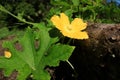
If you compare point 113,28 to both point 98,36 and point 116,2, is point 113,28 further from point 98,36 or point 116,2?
point 116,2

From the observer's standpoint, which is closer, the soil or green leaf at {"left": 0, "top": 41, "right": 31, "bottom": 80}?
green leaf at {"left": 0, "top": 41, "right": 31, "bottom": 80}

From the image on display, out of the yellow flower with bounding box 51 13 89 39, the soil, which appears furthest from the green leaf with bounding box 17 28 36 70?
the soil

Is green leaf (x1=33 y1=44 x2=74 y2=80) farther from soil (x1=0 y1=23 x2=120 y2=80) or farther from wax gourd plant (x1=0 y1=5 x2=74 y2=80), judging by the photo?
soil (x1=0 y1=23 x2=120 y2=80)

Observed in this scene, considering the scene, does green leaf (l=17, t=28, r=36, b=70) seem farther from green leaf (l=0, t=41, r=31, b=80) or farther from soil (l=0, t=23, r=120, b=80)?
soil (l=0, t=23, r=120, b=80)

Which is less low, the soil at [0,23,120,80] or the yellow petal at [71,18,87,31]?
the yellow petal at [71,18,87,31]

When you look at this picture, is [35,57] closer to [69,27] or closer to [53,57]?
[53,57]

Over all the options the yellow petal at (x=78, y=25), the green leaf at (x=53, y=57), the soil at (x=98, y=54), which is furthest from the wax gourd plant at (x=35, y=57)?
the soil at (x=98, y=54)

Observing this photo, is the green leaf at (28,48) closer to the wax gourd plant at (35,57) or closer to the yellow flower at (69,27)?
the wax gourd plant at (35,57)

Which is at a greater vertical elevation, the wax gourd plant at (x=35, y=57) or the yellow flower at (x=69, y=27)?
the yellow flower at (x=69, y=27)

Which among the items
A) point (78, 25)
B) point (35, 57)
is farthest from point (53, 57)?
point (78, 25)

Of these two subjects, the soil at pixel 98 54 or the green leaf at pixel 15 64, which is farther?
the soil at pixel 98 54
